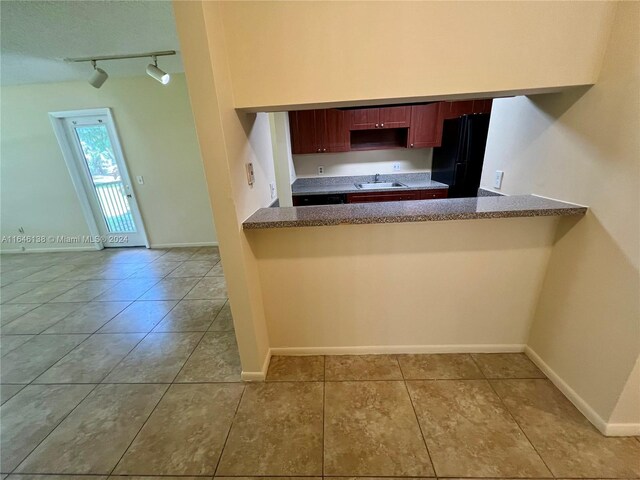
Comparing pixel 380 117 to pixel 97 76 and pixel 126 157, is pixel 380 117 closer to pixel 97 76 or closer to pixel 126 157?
pixel 97 76

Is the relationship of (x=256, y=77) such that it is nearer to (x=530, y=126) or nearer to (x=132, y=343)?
(x=530, y=126)

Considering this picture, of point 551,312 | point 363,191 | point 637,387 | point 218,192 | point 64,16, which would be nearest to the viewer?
point 637,387

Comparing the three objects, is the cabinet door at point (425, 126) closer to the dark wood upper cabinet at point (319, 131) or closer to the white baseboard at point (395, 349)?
the dark wood upper cabinet at point (319, 131)

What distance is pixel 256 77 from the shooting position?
1292 mm

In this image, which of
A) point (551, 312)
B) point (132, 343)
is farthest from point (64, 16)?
point (551, 312)

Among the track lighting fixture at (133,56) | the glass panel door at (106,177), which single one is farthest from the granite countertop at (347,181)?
the glass panel door at (106,177)

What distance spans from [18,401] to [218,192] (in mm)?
1964

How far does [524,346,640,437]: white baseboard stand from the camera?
1.25m

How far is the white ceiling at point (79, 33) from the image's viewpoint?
1.85m

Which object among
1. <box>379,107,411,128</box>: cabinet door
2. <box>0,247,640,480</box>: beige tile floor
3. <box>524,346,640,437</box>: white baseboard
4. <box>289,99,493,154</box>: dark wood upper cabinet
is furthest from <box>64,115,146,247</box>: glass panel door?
<box>524,346,640,437</box>: white baseboard

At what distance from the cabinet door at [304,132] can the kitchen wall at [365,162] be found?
1.11ft

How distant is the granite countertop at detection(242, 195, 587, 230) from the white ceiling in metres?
1.86

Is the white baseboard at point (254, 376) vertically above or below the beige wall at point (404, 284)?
below

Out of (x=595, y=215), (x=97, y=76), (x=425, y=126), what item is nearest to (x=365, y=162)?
(x=425, y=126)
